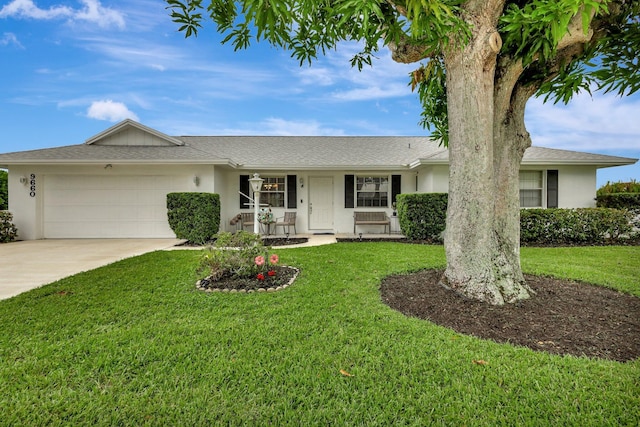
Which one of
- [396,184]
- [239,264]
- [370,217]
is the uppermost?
[396,184]

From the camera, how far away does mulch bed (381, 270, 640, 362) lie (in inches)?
112

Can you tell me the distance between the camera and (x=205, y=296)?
13.5 ft

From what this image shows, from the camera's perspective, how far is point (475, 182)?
149 inches

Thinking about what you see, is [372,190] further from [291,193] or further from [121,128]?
[121,128]

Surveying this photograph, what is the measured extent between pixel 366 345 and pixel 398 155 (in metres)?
10.2

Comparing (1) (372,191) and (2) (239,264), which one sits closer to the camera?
(2) (239,264)

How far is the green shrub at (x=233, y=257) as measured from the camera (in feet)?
15.8

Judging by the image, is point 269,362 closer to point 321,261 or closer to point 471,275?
point 471,275

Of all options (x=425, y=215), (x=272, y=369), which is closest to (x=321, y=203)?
(x=425, y=215)

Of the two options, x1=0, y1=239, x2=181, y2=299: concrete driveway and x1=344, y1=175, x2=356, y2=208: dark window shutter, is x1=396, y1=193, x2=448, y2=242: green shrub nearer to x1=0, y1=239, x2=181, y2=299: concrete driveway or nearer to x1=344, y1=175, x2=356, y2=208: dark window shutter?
x1=344, y1=175, x2=356, y2=208: dark window shutter

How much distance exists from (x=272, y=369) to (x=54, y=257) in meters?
7.14

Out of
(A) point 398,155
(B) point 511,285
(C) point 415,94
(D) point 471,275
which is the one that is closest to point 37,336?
(D) point 471,275

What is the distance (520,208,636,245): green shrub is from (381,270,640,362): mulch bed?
16.2 ft

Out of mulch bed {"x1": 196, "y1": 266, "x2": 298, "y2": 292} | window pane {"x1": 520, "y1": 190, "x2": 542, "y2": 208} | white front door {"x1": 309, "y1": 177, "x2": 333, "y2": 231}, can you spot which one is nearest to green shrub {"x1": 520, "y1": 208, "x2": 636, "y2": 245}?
window pane {"x1": 520, "y1": 190, "x2": 542, "y2": 208}
